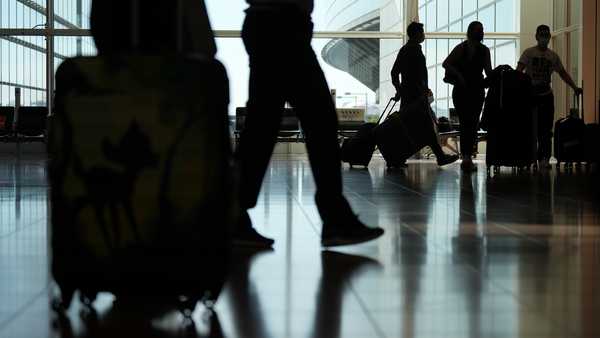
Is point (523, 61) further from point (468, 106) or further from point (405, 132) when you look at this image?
point (405, 132)

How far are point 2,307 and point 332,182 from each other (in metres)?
1.71

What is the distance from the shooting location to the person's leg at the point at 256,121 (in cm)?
418

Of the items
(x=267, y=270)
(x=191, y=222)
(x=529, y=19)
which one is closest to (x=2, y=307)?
(x=191, y=222)

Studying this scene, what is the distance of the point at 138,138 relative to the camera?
8.13 feet

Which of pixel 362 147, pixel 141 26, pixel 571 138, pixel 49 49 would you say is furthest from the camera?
pixel 49 49

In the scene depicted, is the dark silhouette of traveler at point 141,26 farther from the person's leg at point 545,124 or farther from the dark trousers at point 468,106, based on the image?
the person's leg at point 545,124

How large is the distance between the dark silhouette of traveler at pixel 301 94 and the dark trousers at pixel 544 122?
7873 millimetres

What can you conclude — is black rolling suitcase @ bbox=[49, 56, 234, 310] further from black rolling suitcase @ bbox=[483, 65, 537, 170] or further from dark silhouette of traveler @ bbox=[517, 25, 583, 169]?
dark silhouette of traveler @ bbox=[517, 25, 583, 169]

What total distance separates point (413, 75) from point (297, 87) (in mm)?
8002

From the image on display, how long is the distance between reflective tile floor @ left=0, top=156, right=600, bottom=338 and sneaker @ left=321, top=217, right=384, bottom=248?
52mm

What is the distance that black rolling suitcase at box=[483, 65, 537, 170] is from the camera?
37.1 ft

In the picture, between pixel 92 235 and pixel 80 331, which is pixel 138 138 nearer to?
pixel 92 235

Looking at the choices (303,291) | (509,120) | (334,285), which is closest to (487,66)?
(509,120)

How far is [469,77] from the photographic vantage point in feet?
37.4
